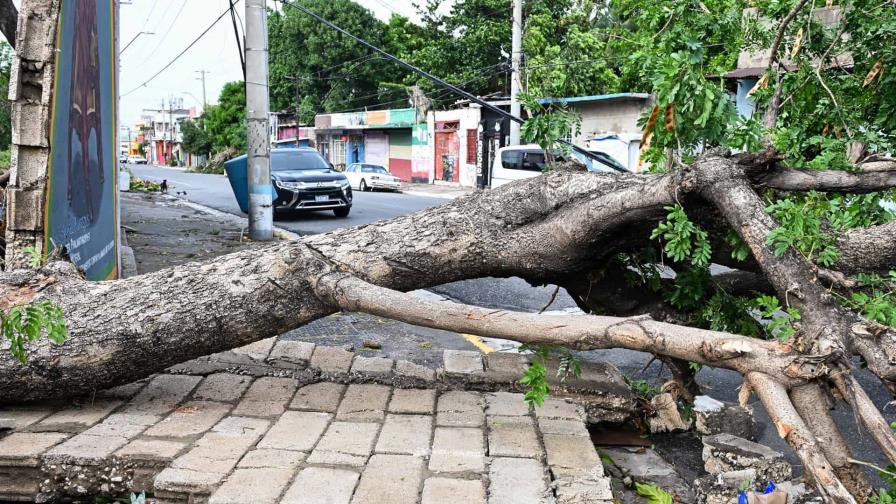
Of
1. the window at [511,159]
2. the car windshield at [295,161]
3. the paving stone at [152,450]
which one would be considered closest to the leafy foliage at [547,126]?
the paving stone at [152,450]

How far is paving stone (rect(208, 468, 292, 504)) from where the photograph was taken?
280cm

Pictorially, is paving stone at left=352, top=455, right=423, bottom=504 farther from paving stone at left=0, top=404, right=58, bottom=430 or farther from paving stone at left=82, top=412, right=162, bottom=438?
paving stone at left=0, top=404, right=58, bottom=430

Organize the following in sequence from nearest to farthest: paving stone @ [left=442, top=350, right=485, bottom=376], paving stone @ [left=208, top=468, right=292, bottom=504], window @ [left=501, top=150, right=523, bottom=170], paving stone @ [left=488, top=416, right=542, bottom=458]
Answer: paving stone @ [left=208, top=468, right=292, bottom=504]
paving stone @ [left=488, top=416, right=542, bottom=458]
paving stone @ [left=442, top=350, right=485, bottom=376]
window @ [left=501, top=150, right=523, bottom=170]

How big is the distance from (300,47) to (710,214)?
4232 cm

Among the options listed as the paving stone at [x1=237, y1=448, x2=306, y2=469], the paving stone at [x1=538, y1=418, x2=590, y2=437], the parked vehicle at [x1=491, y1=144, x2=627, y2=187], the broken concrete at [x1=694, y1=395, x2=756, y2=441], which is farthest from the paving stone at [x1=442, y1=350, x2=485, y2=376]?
the parked vehicle at [x1=491, y1=144, x2=627, y2=187]

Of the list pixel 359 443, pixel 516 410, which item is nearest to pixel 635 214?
pixel 516 410

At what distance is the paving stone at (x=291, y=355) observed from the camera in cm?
468

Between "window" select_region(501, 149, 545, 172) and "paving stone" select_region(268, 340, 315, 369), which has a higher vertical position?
"window" select_region(501, 149, 545, 172)

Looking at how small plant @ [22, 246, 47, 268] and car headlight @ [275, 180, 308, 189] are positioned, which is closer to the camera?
small plant @ [22, 246, 47, 268]

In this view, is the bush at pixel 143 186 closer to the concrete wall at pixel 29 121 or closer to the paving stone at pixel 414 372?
the concrete wall at pixel 29 121

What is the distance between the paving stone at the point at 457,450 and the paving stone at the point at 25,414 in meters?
1.91

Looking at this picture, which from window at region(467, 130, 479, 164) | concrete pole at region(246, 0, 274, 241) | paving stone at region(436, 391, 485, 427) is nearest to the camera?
paving stone at region(436, 391, 485, 427)

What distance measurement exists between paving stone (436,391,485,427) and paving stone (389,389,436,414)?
0.18 ft

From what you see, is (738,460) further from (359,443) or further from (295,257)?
(295,257)
